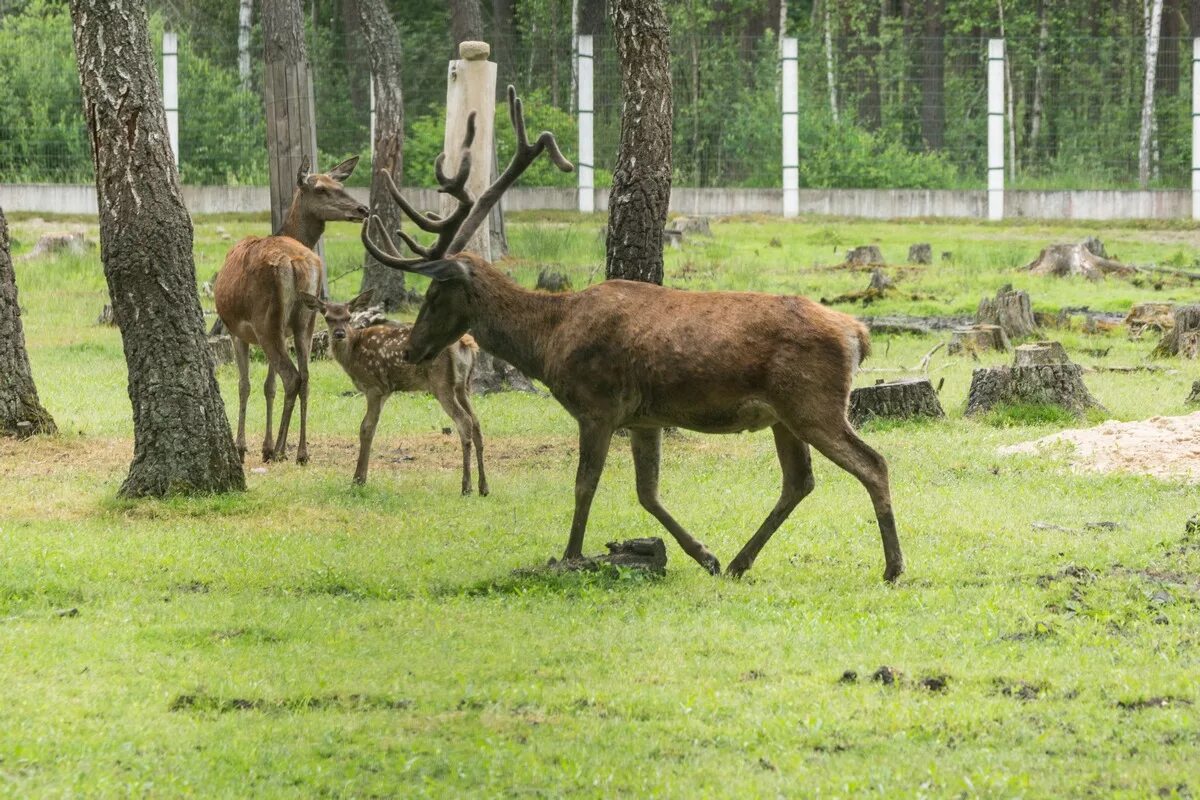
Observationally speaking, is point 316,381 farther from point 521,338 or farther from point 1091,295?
point 1091,295

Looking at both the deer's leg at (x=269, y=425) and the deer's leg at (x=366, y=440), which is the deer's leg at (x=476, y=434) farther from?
the deer's leg at (x=269, y=425)

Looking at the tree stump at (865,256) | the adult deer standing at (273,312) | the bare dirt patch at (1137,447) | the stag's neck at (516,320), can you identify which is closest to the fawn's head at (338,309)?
the adult deer standing at (273,312)

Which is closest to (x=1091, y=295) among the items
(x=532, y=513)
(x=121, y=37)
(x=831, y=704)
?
(x=532, y=513)

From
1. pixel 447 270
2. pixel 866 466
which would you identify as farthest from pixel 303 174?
pixel 866 466

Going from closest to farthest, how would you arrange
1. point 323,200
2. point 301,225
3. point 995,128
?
point 323,200
point 301,225
point 995,128

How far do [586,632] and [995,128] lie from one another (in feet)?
78.9

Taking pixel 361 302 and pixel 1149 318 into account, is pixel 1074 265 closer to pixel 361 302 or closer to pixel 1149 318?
pixel 1149 318

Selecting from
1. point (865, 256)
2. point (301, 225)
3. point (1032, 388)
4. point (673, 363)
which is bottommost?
point (1032, 388)

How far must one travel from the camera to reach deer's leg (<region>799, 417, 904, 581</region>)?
28.9 ft

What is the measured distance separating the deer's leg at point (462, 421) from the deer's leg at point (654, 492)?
7.76 ft

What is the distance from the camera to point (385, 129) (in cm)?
2159

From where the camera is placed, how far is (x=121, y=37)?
35.7 ft

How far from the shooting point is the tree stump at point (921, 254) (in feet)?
83.8

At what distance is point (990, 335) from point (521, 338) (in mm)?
10090
